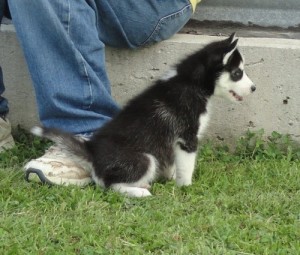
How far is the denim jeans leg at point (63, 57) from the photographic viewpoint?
14.6ft

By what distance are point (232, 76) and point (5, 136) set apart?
5.02ft

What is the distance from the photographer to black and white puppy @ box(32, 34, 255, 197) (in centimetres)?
430

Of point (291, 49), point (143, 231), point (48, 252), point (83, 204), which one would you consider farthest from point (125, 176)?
point (291, 49)

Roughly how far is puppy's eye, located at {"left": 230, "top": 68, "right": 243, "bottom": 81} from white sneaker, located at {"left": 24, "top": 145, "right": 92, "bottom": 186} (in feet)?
3.19

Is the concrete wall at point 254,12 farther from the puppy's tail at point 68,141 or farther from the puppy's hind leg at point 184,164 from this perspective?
the puppy's tail at point 68,141

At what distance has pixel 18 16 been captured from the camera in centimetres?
448

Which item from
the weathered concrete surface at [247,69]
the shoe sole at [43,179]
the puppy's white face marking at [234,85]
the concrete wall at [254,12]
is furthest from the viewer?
the concrete wall at [254,12]

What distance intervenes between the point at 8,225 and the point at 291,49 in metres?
2.19

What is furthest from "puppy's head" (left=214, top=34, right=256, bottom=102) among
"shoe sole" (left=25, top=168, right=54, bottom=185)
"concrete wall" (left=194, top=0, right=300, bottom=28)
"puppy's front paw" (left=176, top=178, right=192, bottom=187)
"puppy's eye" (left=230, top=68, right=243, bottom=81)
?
"shoe sole" (left=25, top=168, right=54, bottom=185)

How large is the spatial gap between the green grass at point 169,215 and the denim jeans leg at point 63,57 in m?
0.45

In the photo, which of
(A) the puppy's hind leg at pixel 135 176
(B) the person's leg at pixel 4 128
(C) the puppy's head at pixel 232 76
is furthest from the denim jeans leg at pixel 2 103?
(C) the puppy's head at pixel 232 76

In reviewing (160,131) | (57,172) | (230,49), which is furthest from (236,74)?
(57,172)

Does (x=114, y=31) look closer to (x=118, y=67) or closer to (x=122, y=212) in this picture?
(x=118, y=67)

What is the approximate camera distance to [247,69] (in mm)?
5102
